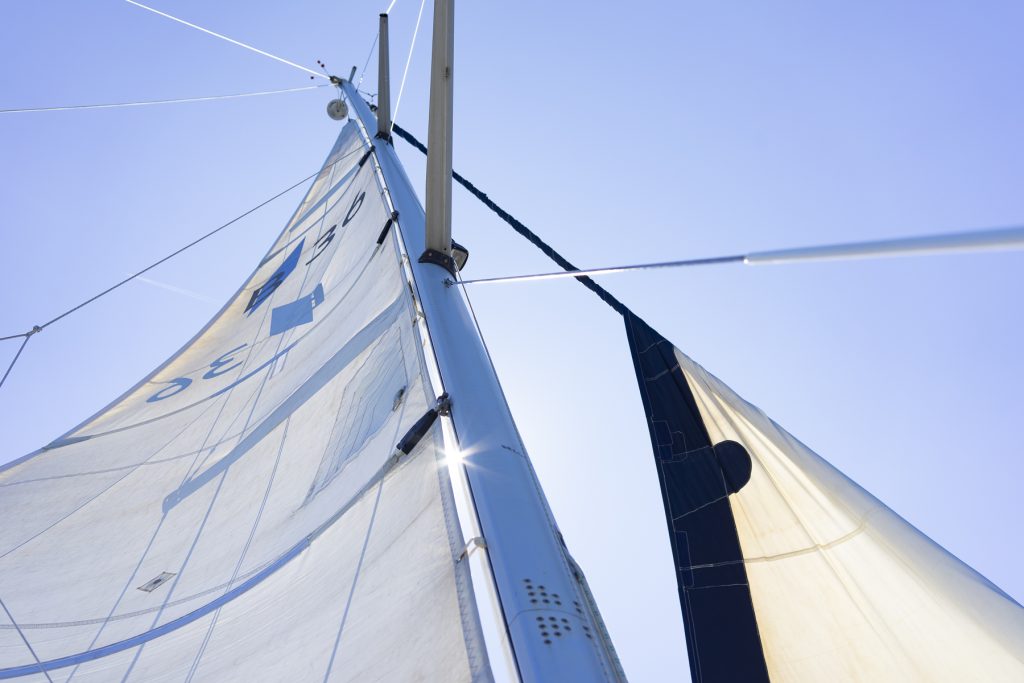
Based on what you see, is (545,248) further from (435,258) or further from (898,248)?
(898,248)

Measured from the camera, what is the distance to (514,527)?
1.69 meters

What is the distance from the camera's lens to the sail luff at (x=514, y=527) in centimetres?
137

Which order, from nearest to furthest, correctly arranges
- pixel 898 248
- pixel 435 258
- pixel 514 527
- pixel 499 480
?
pixel 898 248, pixel 514 527, pixel 499 480, pixel 435 258

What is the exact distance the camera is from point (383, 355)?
122 inches

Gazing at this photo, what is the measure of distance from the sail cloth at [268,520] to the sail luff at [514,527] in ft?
0.36

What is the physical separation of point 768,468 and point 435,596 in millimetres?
1387

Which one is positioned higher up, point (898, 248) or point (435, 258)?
point (435, 258)

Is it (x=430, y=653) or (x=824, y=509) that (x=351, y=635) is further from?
(x=824, y=509)

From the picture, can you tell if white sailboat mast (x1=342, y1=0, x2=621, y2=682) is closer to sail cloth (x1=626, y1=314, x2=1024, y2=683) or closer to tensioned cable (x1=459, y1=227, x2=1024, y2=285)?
tensioned cable (x1=459, y1=227, x2=1024, y2=285)

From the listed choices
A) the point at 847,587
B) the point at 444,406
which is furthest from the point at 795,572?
the point at 444,406

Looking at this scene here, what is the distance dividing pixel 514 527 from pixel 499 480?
7.1 inches

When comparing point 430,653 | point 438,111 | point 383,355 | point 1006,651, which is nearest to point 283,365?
point 383,355

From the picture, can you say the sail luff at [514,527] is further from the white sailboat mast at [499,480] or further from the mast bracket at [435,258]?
the mast bracket at [435,258]

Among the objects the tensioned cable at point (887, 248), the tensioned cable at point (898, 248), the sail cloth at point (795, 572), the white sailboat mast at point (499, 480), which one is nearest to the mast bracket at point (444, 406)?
the white sailboat mast at point (499, 480)
